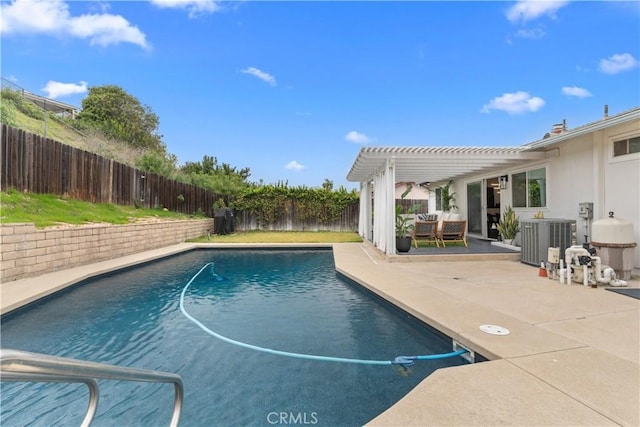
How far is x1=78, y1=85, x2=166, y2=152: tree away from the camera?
1003 inches

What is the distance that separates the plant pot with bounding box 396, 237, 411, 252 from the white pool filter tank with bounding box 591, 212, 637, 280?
12.8 feet

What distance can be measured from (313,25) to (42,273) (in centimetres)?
1086

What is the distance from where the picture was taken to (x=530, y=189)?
9.25m

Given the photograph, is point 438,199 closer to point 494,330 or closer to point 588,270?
point 588,270

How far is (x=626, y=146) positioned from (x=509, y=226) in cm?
374

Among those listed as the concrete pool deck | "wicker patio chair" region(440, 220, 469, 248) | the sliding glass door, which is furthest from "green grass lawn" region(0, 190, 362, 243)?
the sliding glass door

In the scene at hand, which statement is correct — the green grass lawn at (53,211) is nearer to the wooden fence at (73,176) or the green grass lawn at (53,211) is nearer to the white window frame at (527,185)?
the wooden fence at (73,176)

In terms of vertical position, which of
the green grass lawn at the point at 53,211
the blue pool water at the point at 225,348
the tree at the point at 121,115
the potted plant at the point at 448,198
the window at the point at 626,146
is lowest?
the blue pool water at the point at 225,348

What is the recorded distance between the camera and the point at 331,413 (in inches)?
103

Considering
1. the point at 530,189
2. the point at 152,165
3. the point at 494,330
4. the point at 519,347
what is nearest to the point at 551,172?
the point at 530,189

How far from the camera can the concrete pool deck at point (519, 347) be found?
2049 mm

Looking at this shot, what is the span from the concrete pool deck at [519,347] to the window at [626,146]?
8.25 ft

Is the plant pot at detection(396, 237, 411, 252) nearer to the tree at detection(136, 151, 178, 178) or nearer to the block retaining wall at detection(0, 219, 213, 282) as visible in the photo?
the block retaining wall at detection(0, 219, 213, 282)

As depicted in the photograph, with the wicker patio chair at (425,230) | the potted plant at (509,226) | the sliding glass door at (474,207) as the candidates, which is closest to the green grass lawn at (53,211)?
the wicker patio chair at (425,230)
